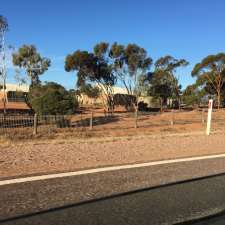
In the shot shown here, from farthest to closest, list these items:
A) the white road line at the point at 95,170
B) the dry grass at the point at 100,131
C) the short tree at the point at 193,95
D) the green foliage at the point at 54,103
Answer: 1. the short tree at the point at 193,95
2. the green foliage at the point at 54,103
3. the dry grass at the point at 100,131
4. the white road line at the point at 95,170

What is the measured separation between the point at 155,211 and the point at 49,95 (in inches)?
877

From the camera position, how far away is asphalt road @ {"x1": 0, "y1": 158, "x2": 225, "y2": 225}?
420 centimetres

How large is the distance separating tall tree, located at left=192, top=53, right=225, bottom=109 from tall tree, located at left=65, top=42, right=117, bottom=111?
16586mm

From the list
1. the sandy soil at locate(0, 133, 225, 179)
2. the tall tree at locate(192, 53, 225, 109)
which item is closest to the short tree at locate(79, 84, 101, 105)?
the tall tree at locate(192, 53, 225, 109)

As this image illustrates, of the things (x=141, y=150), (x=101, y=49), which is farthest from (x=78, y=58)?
(x=141, y=150)

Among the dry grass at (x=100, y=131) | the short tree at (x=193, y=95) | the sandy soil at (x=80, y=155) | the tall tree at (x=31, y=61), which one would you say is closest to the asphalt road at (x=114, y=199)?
the sandy soil at (x=80, y=155)

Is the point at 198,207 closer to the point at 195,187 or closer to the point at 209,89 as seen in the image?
the point at 195,187

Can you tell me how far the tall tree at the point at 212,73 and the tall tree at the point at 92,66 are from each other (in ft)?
54.4

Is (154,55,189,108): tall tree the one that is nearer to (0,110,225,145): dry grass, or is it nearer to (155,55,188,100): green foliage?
(155,55,188,100): green foliage

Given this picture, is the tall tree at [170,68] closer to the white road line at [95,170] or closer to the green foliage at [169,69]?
the green foliage at [169,69]

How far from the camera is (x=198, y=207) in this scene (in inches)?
185

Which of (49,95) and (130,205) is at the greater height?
(49,95)

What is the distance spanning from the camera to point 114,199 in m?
4.97

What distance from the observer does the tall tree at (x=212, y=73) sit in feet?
184
